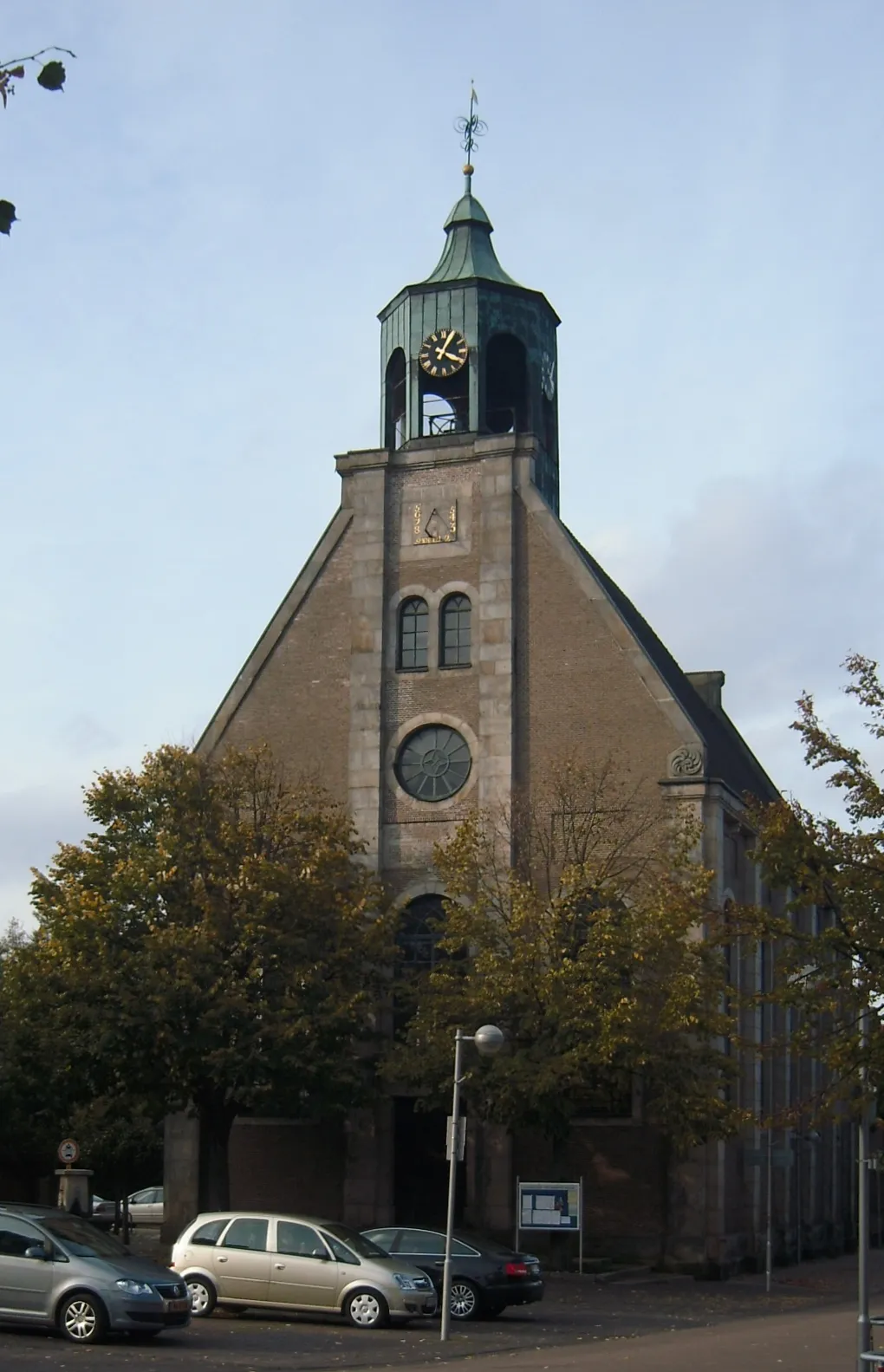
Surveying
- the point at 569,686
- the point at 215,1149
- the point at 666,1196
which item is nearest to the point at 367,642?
the point at 569,686

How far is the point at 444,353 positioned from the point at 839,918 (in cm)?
2717

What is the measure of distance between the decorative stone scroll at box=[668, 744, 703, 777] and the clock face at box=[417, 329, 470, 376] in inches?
467

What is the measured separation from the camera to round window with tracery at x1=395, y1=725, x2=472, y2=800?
4369 centimetres

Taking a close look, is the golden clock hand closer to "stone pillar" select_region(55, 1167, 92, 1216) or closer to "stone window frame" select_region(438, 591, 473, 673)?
"stone window frame" select_region(438, 591, 473, 673)

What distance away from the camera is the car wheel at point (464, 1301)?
28344mm

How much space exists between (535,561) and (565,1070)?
14.2 meters

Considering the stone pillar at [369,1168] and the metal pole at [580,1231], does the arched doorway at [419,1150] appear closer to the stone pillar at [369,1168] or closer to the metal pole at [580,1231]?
the stone pillar at [369,1168]

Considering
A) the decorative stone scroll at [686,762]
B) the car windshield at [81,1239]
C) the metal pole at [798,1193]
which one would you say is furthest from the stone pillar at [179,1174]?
the car windshield at [81,1239]

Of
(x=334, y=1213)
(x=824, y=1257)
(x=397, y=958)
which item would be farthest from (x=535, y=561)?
(x=824, y=1257)

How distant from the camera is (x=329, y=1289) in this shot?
26406mm

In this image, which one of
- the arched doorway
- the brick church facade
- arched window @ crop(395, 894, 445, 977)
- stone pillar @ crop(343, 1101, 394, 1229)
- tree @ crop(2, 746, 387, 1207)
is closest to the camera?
tree @ crop(2, 746, 387, 1207)

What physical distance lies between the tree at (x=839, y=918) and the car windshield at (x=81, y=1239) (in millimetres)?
8885

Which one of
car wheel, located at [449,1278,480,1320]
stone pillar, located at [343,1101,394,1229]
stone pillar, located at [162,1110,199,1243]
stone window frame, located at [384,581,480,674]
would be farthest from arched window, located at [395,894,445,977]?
car wheel, located at [449,1278,480,1320]

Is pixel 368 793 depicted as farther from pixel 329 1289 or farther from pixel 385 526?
pixel 329 1289
